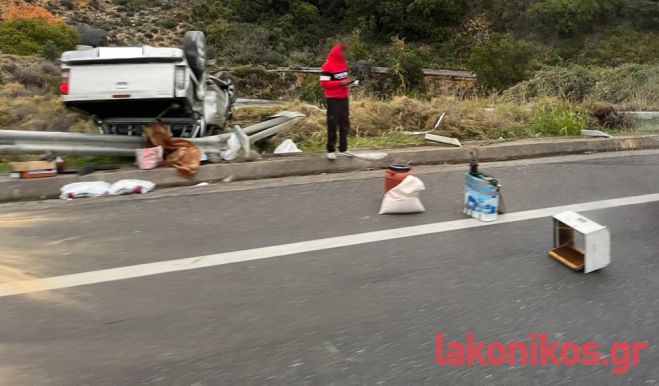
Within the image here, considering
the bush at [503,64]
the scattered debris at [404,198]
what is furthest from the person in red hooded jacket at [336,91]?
the bush at [503,64]

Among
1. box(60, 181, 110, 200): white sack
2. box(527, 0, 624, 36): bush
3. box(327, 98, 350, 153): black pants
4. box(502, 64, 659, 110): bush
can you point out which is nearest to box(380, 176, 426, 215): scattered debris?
box(327, 98, 350, 153): black pants

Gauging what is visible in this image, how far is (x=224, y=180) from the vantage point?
23.3 feet

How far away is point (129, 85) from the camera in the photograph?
6.57m

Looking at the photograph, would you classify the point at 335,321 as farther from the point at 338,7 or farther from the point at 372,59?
the point at 338,7

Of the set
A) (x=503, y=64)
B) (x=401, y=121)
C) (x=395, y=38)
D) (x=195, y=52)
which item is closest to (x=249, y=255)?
(x=195, y=52)

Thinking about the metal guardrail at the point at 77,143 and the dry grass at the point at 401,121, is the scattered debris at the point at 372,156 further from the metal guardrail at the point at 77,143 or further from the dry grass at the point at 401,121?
the metal guardrail at the point at 77,143

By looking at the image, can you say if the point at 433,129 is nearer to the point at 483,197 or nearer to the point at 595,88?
the point at 483,197

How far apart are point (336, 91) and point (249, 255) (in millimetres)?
3245

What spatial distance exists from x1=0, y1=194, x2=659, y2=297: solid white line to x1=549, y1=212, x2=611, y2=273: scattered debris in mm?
791

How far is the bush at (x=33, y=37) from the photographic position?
50841 millimetres

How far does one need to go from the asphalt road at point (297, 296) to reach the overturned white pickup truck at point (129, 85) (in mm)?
1189

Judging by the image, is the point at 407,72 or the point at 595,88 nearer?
the point at 595,88

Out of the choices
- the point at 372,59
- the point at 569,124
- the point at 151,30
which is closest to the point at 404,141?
the point at 569,124

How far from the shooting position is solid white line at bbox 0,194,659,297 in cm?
414
